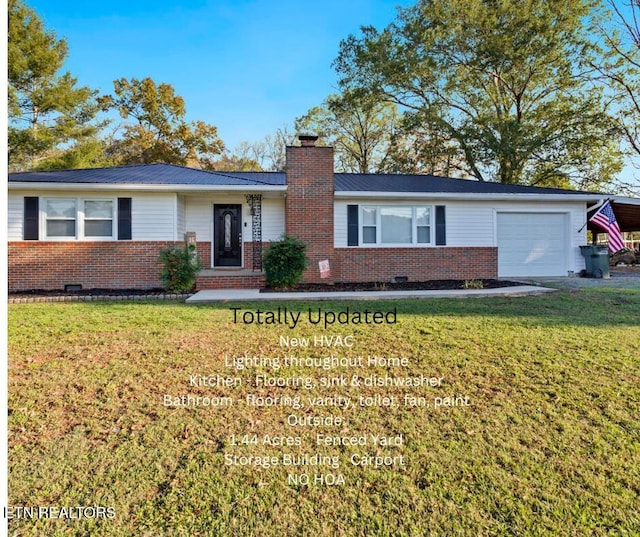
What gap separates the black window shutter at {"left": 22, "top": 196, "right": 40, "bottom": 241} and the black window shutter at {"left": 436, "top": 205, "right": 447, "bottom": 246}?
10942 millimetres

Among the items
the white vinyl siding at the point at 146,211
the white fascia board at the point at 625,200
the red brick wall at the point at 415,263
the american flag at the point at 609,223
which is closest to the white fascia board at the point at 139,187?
the white vinyl siding at the point at 146,211

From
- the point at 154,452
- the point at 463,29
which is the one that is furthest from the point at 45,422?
the point at 463,29

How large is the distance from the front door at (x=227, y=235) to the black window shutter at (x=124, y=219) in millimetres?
2342

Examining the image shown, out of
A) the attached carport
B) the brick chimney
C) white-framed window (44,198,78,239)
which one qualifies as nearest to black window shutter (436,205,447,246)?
the brick chimney

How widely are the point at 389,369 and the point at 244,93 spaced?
16.5 m

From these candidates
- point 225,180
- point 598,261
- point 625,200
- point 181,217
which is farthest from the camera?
point 625,200

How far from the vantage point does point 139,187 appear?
9.30 meters

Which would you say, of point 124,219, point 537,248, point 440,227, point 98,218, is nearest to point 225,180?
point 124,219

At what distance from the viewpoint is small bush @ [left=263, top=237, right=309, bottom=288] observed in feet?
30.1

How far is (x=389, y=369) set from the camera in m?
3.68

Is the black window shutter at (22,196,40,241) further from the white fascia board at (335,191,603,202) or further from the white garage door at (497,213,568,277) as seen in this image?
the white garage door at (497,213,568,277)

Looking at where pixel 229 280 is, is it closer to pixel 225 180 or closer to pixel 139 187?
pixel 225 180

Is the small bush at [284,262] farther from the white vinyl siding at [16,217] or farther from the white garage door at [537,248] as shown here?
the white garage door at [537,248]

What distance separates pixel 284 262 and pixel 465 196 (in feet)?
19.4
